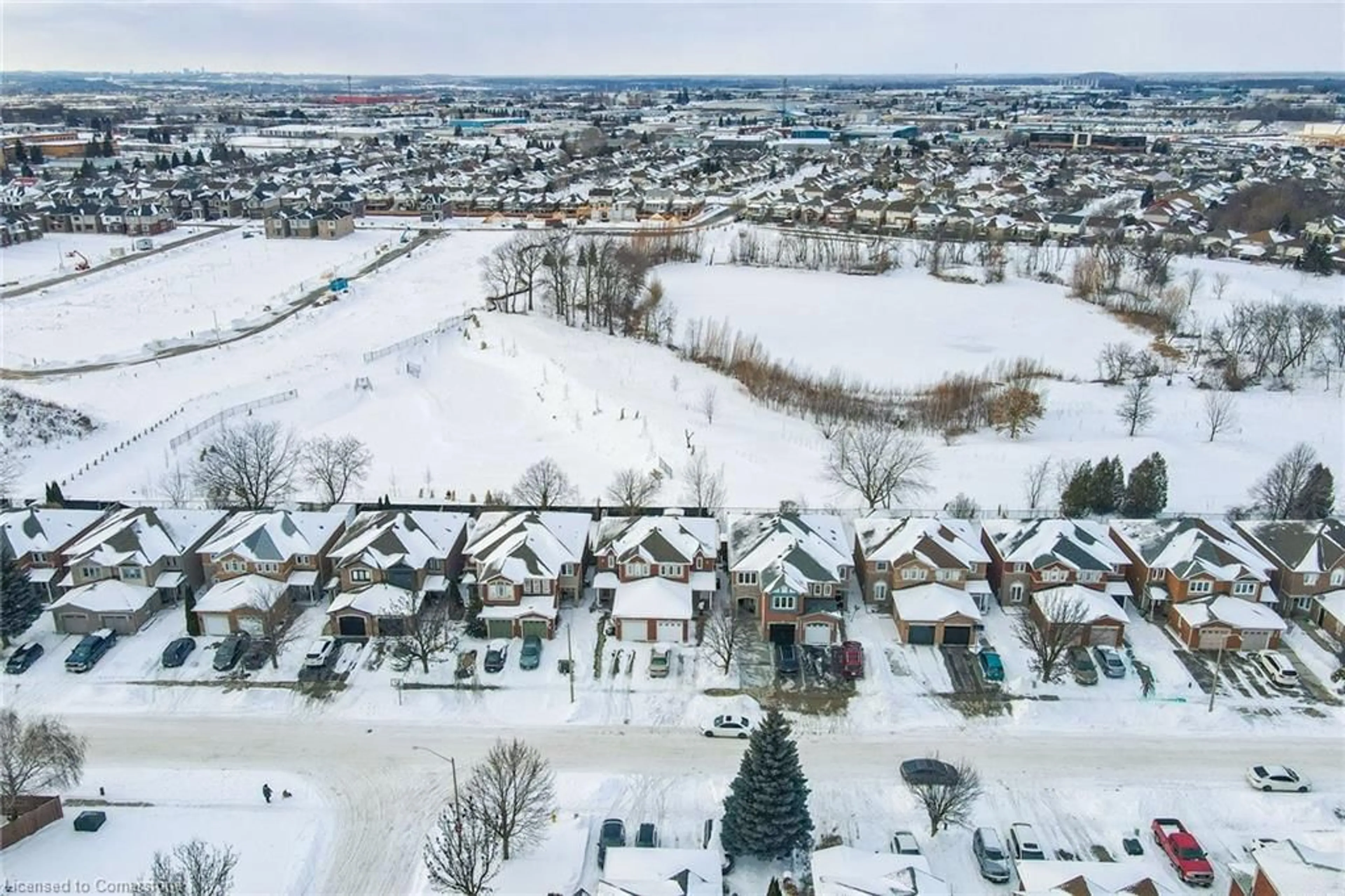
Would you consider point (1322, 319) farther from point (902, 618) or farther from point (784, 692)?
point (784, 692)

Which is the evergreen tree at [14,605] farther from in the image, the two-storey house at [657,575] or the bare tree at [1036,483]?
the bare tree at [1036,483]

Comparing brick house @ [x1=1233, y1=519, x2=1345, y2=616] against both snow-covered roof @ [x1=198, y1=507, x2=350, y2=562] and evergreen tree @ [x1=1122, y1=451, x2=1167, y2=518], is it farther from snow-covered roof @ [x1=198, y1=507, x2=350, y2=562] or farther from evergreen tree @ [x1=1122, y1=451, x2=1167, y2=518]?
snow-covered roof @ [x1=198, y1=507, x2=350, y2=562]

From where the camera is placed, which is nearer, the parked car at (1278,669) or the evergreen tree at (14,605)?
the parked car at (1278,669)

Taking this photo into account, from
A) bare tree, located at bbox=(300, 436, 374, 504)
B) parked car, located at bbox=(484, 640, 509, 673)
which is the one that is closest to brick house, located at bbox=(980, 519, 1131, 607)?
parked car, located at bbox=(484, 640, 509, 673)

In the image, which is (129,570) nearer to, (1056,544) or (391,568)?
(391,568)

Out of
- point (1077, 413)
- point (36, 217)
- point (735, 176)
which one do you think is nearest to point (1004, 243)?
point (1077, 413)

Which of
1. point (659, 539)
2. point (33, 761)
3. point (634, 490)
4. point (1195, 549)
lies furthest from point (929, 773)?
point (33, 761)

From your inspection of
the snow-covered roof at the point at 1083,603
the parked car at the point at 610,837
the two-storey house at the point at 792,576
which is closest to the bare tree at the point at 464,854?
the parked car at the point at 610,837
